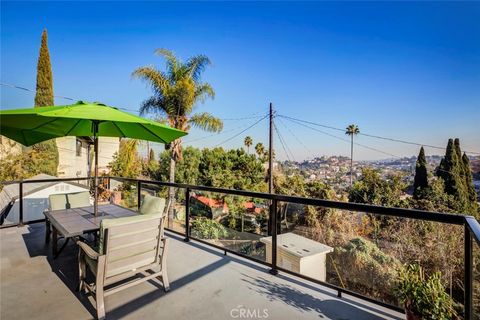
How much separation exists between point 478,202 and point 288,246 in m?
26.2

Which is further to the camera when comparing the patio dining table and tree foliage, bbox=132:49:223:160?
tree foliage, bbox=132:49:223:160

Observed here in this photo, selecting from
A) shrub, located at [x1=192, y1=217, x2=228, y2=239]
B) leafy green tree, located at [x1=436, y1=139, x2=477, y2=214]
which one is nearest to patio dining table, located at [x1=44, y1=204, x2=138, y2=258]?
shrub, located at [x1=192, y1=217, x2=228, y2=239]

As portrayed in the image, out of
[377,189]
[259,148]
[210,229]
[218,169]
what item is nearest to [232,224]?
[210,229]

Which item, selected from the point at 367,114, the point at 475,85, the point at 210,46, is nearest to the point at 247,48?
the point at 210,46

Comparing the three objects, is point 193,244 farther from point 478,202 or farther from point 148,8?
point 478,202

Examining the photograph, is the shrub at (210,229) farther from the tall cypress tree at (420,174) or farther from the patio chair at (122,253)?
the tall cypress tree at (420,174)

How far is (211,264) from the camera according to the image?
Answer: 3254 mm

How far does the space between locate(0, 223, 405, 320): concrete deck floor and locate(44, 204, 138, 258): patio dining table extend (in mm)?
448

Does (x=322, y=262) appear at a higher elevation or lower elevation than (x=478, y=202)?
higher

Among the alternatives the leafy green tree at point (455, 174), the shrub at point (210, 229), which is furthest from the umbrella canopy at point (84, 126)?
the leafy green tree at point (455, 174)

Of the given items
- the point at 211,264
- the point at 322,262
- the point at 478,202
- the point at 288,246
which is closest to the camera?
the point at 211,264

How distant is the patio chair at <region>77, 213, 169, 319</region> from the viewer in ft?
6.79

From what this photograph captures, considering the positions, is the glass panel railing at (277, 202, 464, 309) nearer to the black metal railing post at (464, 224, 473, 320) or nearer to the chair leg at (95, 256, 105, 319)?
the black metal railing post at (464, 224, 473, 320)

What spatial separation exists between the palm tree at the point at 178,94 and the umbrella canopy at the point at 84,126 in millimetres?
7000
